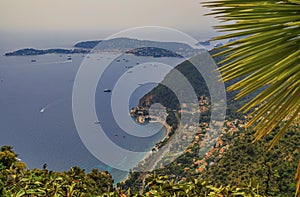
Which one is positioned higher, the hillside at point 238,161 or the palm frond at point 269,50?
the palm frond at point 269,50

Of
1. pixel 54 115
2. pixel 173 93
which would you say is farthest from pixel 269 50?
pixel 54 115

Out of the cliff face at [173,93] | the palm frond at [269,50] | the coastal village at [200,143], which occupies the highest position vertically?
the palm frond at [269,50]

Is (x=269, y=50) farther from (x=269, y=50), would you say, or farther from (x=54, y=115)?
(x=54, y=115)

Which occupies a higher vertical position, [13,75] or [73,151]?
[13,75]

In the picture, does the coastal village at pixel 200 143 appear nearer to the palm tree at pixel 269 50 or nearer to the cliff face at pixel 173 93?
the cliff face at pixel 173 93

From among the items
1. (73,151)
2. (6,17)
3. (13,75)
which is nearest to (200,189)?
(73,151)

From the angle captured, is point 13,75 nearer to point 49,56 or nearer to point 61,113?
point 49,56

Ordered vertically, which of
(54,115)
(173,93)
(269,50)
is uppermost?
(269,50)

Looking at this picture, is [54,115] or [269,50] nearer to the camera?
[269,50]

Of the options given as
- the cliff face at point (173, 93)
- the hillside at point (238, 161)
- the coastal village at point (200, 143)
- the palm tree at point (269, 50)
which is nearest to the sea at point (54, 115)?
the cliff face at point (173, 93)
